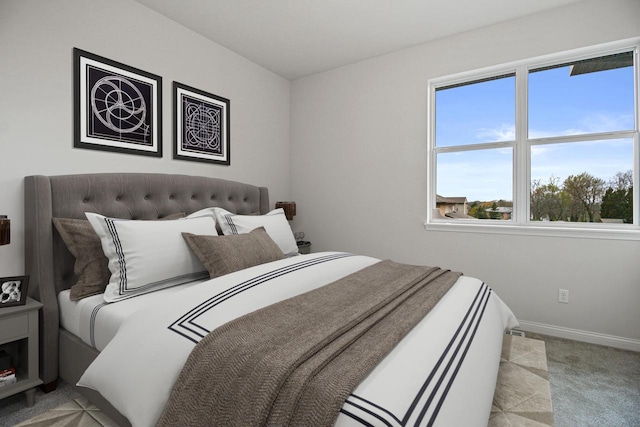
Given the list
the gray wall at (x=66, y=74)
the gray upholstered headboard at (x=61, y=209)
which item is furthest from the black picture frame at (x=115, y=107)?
the gray upholstered headboard at (x=61, y=209)

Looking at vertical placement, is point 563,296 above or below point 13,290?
below

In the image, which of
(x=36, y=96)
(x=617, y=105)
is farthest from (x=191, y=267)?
(x=617, y=105)

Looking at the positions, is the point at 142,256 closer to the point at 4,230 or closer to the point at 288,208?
the point at 4,230

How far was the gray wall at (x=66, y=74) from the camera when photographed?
1913 millimetres

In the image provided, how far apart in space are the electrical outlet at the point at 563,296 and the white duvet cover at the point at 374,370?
141cm

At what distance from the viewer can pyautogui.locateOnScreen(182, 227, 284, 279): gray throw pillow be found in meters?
1.95

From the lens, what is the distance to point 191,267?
6.60ft

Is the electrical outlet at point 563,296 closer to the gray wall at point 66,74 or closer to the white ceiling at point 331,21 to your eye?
the white ceiling at point 331,21

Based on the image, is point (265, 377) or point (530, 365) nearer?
point (265, 377)

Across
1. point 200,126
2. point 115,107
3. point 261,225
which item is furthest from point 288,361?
point 200,126

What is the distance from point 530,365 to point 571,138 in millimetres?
1889

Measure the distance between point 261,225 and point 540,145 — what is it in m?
2.45

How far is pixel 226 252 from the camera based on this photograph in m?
1.99

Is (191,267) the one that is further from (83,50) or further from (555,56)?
(555,56)
